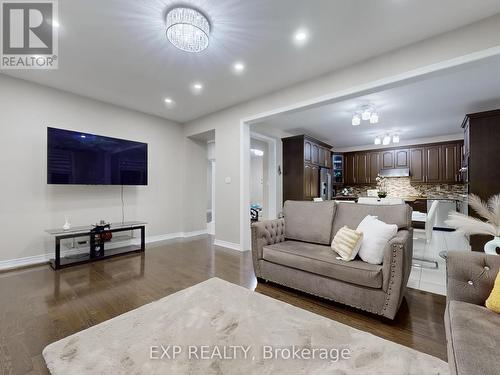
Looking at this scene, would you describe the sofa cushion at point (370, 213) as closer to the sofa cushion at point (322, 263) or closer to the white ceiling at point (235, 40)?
the sofa cushion at point (322, 263)

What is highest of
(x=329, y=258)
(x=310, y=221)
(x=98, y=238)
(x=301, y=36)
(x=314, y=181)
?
(x=301, y=36)

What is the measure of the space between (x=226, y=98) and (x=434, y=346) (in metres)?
4.09

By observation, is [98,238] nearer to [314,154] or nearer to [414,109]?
[314,154]

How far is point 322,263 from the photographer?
86.7 inches

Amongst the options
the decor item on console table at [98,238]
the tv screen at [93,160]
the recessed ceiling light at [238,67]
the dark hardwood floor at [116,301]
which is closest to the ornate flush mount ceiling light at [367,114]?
the recessed ceiling light at [238,67]

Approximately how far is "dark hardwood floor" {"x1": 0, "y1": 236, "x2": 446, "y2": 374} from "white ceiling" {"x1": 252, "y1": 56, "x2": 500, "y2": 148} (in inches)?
102

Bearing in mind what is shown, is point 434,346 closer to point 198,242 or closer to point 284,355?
point 284,355

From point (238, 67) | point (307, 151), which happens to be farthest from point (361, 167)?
point (238, 67)

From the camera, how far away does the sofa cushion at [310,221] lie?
2806 millimetres

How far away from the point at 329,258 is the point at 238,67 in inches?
104

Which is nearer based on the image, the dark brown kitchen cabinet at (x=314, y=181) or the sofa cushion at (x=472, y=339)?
the sofa cushion at (x=472, y=339)

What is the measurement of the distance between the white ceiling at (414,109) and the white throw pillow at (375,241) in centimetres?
181

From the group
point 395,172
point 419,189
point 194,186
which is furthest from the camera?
point 419,189

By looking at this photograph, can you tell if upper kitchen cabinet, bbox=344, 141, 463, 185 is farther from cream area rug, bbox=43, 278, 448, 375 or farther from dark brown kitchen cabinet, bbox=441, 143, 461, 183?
cream area rug, bbox=43, 278, 448, 375
